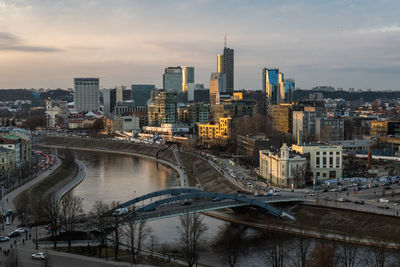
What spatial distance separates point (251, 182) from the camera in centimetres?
4556

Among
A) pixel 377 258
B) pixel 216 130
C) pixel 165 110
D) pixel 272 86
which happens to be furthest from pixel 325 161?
pixel 272 86

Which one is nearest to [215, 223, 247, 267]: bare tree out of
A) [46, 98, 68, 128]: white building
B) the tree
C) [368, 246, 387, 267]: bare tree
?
the tree

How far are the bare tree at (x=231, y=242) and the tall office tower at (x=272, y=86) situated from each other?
123 m

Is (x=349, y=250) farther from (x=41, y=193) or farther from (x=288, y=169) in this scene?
(x=41, y=193)

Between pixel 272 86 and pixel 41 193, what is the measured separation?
127913mm

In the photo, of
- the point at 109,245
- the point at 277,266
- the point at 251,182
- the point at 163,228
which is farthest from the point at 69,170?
the point at 277,266

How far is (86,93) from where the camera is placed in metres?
193

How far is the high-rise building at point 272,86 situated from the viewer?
161 m

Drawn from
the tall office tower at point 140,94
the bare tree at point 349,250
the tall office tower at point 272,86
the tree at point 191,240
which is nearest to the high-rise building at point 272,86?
the tall office tower at point 272,86

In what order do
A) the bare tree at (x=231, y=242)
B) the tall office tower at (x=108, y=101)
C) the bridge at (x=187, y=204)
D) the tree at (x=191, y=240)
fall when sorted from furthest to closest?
1. the tall office tower at (x=108, y=101)
2. the bridge at (x=187, y=204)
3. the bare tree at (x=231, y=242)
4. the tree at (x=191, y=240)

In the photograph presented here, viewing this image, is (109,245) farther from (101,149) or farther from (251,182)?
(101,149)

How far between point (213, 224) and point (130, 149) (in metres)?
52.5

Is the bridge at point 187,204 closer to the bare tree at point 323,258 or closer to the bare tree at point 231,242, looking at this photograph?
the bare tree at point 231,242

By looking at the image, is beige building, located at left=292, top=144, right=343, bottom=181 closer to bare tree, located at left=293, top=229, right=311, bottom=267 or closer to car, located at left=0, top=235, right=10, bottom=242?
bare tree, located at left=293, top=229, right=311, bottom=267
